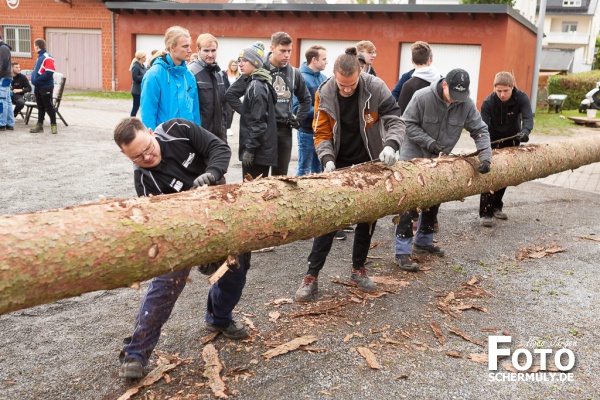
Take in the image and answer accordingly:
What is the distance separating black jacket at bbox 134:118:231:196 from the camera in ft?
11.9

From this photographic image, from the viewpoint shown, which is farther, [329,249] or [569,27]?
[569,27]

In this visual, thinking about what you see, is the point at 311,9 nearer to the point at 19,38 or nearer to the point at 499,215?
the point at 19,38

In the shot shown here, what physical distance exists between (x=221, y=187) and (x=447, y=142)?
Result: 9.48 ft

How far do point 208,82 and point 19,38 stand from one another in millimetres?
26366

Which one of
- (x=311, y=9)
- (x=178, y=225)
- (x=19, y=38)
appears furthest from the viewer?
(x=19, y=38)

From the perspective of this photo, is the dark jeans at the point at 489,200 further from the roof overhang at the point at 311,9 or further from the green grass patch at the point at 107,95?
the green grass patch at the point at 107,95

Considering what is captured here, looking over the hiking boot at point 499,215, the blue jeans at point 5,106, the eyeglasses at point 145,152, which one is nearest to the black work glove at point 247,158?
the eyeglasses at point 145,152

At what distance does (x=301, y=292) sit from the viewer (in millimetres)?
4559

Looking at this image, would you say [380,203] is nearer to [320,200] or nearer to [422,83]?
[320,200]

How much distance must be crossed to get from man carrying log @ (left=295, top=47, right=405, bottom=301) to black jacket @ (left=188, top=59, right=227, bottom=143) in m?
1.64

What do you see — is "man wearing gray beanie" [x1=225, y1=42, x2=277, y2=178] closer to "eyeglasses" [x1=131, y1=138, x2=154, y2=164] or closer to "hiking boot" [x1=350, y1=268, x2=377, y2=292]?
"hiking boot" [x1=350, y1=268, x2=377, y2=292]

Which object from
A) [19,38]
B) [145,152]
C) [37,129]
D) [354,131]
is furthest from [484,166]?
[19,38]

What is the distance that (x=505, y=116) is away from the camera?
22.5ft

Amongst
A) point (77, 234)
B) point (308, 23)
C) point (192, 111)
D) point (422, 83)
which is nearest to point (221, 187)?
point (77, 234)
